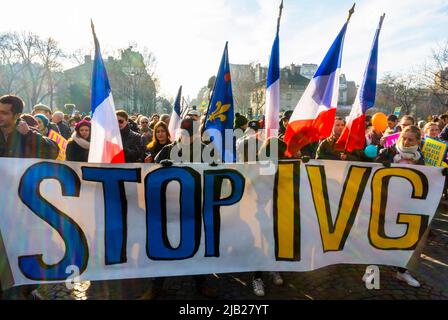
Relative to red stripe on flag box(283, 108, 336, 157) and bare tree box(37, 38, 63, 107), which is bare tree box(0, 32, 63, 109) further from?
red stripe on flag box(283, 108, 336, 157)

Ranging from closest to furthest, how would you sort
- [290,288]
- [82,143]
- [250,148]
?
[290,288] → [82,143] → [250,148]

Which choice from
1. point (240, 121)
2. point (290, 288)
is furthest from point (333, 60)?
point (290, 288)

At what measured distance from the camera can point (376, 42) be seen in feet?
13.5

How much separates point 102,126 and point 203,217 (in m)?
1.52

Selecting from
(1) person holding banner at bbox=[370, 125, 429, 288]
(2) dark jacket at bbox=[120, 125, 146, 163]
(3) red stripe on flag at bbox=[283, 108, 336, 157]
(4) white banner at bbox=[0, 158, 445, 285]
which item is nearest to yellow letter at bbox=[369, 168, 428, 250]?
(4) white banner at bbox=[0, 158, 445, 285]

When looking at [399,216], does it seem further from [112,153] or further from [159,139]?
[159,139]

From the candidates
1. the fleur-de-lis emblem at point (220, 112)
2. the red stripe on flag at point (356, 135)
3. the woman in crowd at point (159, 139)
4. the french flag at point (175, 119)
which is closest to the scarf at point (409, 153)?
the red stripe on flag at point (356, 135)

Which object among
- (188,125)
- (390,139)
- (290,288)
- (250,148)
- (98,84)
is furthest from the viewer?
(390,139)

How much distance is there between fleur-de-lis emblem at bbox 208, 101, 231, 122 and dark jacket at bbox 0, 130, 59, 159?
7.07 feet

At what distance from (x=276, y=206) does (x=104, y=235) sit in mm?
1834

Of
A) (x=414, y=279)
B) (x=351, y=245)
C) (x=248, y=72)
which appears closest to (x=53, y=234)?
(x=351, y=245)

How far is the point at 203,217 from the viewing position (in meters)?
3.40

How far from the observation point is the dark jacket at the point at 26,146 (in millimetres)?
3352

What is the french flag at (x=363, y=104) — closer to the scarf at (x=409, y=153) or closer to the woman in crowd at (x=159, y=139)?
the scarf at (x=409, y=153)
